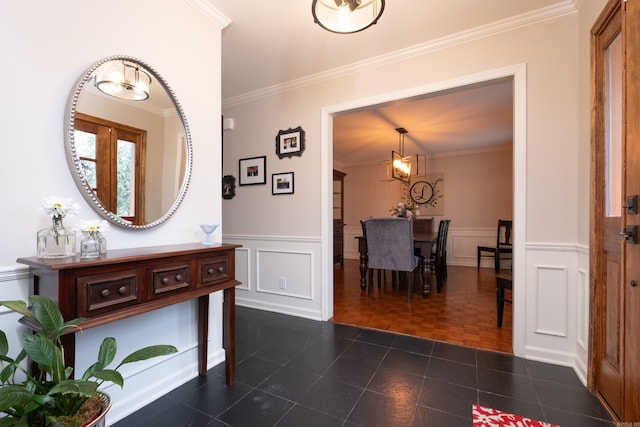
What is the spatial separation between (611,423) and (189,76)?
9.98ft

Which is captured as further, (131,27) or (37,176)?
(131,27)

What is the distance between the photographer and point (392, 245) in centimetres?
351

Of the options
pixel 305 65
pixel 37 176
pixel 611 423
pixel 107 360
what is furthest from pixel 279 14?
pixel 611 423

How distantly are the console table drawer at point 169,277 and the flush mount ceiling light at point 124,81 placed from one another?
95cm

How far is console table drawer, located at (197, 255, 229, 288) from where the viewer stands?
1551 millimetres

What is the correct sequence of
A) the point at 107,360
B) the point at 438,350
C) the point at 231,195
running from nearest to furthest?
the point at 107,360, the point at 438,350, the point at 231,195

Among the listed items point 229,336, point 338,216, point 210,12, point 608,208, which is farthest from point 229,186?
point 338,216

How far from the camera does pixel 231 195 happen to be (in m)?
3.37

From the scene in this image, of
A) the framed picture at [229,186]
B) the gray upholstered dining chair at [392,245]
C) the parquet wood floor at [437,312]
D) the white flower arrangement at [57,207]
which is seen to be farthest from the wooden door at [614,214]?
the framed picture at [229,186]

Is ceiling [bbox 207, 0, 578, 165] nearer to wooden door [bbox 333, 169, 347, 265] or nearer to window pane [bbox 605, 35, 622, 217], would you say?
window pane [bbox 605, 35, 622, 217]

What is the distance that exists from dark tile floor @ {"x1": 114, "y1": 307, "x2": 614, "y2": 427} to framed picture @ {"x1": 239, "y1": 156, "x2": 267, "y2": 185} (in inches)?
66.1

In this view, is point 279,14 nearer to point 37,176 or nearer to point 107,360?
point 37,176

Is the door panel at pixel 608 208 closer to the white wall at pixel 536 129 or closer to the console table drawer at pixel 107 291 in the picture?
the white wall at pixel 536 129

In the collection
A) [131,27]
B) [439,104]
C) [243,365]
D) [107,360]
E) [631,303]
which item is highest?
[439,104]
